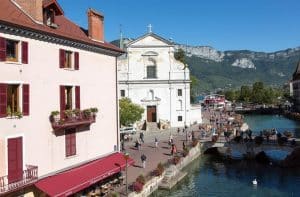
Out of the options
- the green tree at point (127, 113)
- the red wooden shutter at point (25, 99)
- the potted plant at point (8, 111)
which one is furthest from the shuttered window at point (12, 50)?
the green tree at point (127, 113)

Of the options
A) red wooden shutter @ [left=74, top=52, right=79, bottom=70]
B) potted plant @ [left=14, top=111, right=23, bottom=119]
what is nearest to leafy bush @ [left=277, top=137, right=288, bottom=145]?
red wooden shutter @ [left=74, top=52, right=79, bottom=70]

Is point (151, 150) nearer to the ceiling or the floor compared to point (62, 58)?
nearer to the floor

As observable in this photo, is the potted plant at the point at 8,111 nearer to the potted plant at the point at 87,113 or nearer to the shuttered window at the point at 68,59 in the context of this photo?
the shuttered window at the point at 68,59

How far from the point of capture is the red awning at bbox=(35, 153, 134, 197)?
31.8 m

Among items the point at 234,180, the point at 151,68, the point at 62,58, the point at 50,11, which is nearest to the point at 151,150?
the point at 234,180

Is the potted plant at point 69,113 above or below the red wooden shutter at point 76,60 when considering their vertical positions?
below

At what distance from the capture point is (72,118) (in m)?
35.6

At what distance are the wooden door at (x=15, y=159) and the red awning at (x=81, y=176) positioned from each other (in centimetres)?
191

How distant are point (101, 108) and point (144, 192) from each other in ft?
26.2

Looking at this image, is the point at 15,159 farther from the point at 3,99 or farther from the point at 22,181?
the point at 3,99

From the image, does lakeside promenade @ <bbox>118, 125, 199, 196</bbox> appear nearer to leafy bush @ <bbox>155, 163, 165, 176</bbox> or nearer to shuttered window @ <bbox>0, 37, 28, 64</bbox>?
leafy bush @ <bbox>155, 163, 165, 176</bbox>

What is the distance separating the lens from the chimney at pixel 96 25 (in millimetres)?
41594

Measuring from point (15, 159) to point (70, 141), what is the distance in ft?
23.8

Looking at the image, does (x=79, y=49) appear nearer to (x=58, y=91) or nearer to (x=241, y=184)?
(x=58, y=91)
